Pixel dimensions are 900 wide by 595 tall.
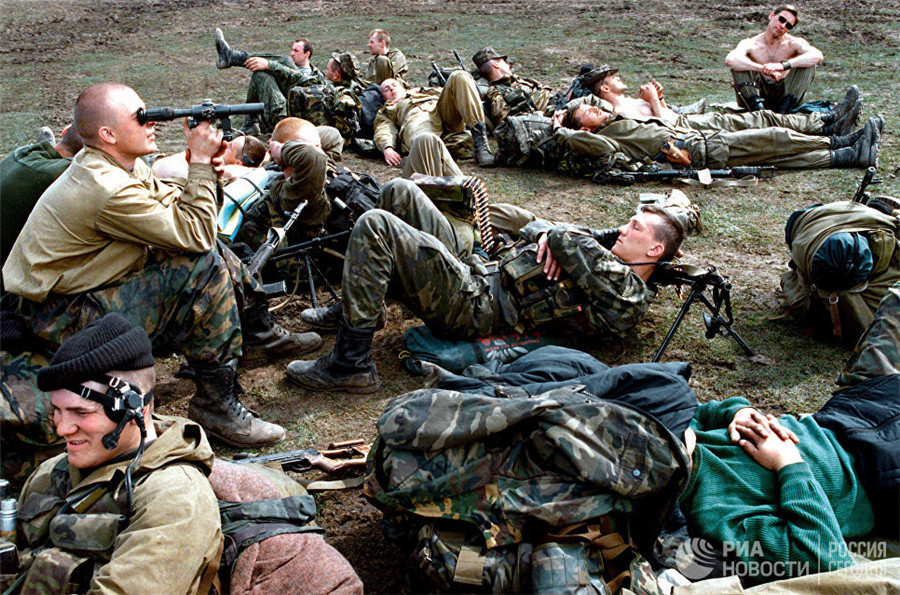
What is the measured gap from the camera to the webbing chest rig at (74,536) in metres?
2.55

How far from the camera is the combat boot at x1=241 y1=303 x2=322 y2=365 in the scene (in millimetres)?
5141

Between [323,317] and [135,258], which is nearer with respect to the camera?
[135,258]

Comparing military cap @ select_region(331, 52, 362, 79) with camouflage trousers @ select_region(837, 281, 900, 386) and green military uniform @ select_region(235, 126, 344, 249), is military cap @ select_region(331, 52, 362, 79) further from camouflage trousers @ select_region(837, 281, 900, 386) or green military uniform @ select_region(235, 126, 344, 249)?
camouflage trousers @ select_region(837, 281, 900, 386)

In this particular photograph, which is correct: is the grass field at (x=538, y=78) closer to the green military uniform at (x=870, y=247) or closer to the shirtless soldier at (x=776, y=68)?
the green military uniform at (x=870, y=247)

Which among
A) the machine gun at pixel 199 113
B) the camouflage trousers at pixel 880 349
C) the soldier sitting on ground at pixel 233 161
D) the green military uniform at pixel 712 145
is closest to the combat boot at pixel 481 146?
the green military uniform at pixel 712 145

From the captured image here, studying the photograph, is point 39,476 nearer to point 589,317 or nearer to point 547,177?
point 589,317

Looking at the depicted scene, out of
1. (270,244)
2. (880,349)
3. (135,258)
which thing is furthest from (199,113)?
(880,349)

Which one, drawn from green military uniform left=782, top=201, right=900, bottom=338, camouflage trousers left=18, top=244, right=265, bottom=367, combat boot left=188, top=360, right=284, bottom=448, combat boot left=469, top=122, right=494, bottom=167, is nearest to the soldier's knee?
camouflage trousers left=18, top=244, right=265, bottom=367

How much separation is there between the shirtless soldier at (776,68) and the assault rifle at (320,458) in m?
7.02

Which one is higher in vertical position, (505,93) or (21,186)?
(21,186)

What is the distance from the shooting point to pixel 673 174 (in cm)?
788

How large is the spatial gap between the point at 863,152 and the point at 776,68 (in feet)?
5.48

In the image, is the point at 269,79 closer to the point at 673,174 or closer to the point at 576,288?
the point at 673,174

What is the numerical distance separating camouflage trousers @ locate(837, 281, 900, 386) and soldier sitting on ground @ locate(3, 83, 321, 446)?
3.03 metres
